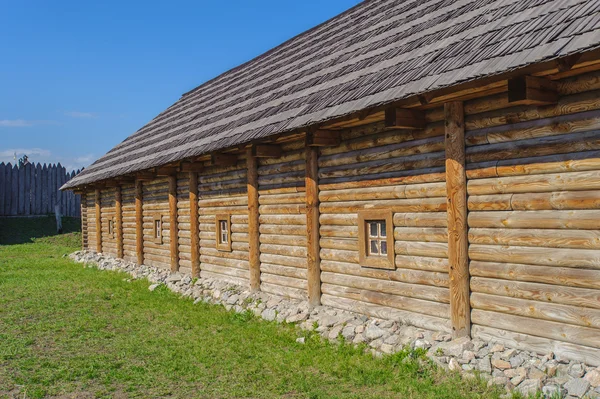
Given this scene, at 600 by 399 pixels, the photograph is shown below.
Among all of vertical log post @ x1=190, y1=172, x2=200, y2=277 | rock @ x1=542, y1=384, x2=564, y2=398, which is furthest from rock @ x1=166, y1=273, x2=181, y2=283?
rock @ x1=542, y1=384, x2=564, y2=398

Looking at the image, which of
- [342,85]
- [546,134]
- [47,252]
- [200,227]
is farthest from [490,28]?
[47,252]

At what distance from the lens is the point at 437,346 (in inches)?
226

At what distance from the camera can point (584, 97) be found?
16.0 ft

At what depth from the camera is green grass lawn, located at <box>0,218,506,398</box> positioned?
5.44 m

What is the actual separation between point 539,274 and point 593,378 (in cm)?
101

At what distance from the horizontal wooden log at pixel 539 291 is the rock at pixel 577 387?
647mm

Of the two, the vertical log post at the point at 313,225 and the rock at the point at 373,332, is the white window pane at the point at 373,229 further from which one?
the rock at the point at 373,332

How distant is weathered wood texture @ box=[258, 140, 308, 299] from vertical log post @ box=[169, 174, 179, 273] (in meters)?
3.99

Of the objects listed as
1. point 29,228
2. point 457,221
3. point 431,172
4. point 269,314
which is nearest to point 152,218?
point 269,314

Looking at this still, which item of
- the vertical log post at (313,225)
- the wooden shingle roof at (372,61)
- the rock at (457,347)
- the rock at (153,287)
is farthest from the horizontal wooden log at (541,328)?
the rock at (153,287)

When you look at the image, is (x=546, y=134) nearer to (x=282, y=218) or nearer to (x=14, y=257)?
(x=282, y=218)

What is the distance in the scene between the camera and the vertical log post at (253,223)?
9.58m

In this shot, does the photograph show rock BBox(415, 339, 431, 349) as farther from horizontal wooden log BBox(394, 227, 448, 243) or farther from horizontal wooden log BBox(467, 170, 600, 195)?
horizontal wooden log BBox(467, 170, 600, 195)

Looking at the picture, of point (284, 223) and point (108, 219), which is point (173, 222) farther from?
point (108, 219)
